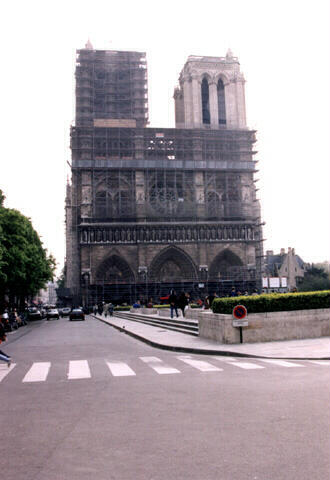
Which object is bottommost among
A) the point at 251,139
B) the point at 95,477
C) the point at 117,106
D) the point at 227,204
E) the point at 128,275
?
the point at 95,477

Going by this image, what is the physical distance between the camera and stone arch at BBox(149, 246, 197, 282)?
6694 cm

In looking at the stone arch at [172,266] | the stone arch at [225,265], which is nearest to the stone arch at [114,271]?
the stone arch at [172,266]

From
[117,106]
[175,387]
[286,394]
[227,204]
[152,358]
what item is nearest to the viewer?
[286,394]

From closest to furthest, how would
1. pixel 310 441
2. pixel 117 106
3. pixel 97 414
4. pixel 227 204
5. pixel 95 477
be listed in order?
1. pixel 95 477
2. pixel 310 441
3. pixel 97 414
4. pixel 227 204
5. pixel 117 106

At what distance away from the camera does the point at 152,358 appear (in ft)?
43.8

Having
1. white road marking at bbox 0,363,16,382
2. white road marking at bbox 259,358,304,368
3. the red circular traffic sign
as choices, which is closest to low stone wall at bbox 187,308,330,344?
the red circular traffic sign

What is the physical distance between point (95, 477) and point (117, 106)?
246ft

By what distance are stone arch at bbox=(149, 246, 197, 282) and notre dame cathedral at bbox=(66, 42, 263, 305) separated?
0.48 ft

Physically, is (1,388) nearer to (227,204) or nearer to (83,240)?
(83,240)

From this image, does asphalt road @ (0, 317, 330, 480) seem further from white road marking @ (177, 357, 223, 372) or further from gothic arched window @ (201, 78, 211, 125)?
gothic arched window @ (201, 78, 211, 125)

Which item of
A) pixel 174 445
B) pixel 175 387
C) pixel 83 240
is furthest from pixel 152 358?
pixel 83 240

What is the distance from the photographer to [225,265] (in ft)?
229

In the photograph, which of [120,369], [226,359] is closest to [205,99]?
[226,359]

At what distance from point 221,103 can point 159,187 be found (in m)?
16.7
